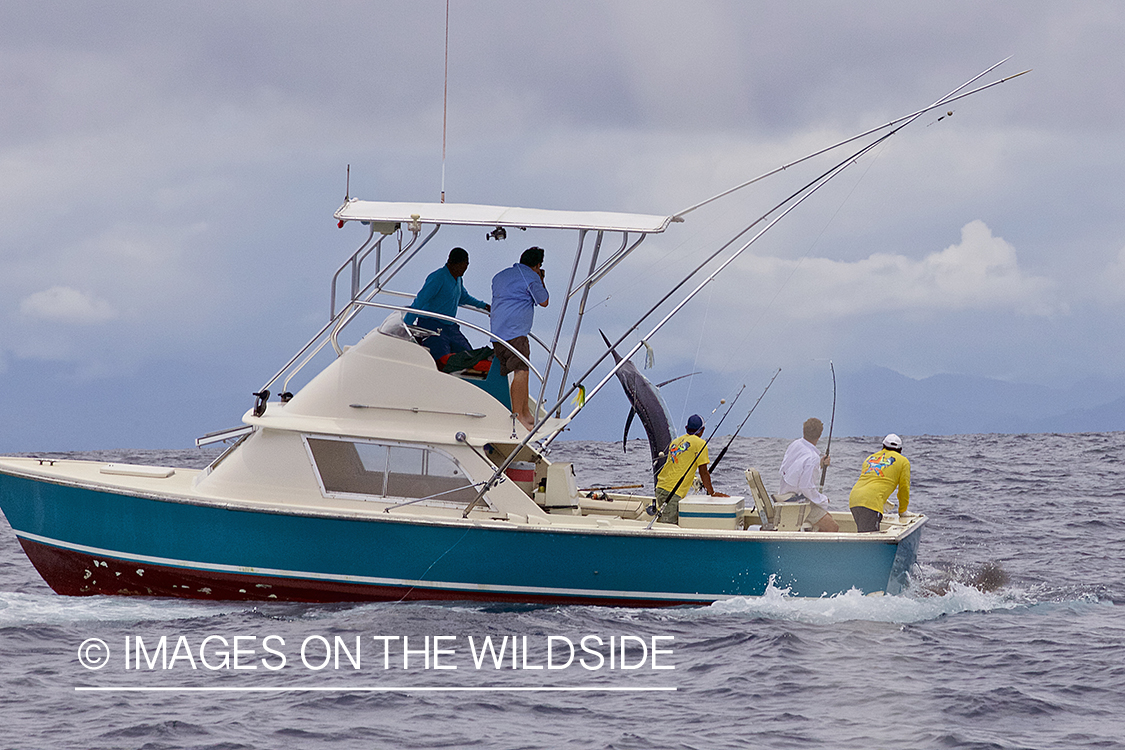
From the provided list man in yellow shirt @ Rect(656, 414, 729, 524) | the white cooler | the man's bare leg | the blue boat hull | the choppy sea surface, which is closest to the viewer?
the choppy sea surface

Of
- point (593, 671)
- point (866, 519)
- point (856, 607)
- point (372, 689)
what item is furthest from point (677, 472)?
Answer: point (372, 689)

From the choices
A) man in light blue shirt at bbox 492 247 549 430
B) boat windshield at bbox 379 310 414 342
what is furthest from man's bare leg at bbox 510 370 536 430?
boat windshield at bbox 379 310 414 342

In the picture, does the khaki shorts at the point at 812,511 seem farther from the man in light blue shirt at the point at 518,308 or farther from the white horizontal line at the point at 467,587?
the man in light blue shirt at the point at 518,308

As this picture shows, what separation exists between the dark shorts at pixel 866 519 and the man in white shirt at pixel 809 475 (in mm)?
304

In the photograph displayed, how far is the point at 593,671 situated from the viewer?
9.70 metres

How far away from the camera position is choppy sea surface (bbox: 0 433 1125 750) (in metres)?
8.26

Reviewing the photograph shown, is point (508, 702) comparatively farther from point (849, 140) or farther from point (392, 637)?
point (849, 140)

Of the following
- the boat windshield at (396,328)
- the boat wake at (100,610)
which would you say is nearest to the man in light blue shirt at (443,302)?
the boat windshield at (396,328)

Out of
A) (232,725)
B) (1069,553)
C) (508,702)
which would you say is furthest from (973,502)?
(232,725)

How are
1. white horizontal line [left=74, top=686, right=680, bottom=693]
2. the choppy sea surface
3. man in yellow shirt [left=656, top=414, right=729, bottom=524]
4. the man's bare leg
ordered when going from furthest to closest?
man in yellow shirt [left=656, top=414, right=729, bottom=524]
the man's bare leg
white horizontal line [left=74, top=686, right=680, bottom=693]
the choppy sea surface

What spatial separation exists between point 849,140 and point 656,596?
442cm

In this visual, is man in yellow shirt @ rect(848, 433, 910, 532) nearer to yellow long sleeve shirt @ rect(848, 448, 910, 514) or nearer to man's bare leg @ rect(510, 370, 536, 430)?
yellow long sleeve shirt @ rect(848, 448, 910, 514)

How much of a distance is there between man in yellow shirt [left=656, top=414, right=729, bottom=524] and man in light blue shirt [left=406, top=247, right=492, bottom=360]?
229cm

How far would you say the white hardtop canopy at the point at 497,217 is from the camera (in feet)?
36.9
